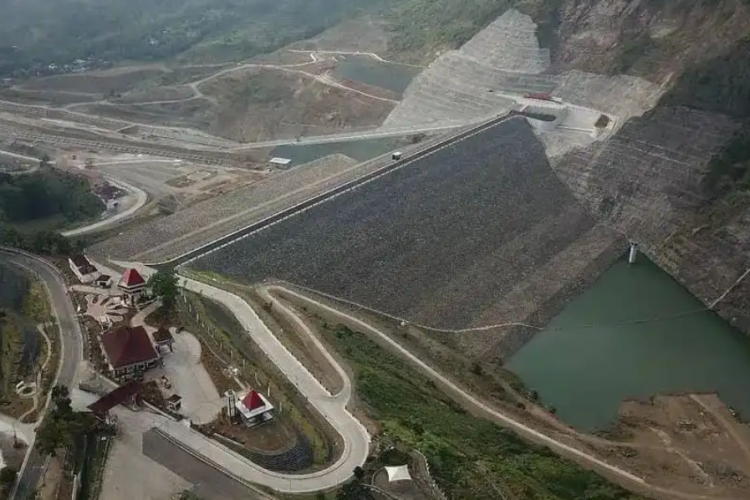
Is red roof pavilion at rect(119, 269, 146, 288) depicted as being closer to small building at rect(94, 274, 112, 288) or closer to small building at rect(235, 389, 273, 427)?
small building at rect(94, 274, 112, 288)

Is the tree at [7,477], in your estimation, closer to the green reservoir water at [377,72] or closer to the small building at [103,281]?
the small building at [103,281]

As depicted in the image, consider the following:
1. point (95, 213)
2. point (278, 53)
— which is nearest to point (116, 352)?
point (95, 213)

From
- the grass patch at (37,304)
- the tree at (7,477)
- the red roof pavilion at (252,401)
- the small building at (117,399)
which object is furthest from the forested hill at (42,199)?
the tree at (7,477)

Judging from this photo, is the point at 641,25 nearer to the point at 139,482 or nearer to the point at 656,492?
the point at 656,492

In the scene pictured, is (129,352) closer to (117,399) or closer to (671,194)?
(117,399)

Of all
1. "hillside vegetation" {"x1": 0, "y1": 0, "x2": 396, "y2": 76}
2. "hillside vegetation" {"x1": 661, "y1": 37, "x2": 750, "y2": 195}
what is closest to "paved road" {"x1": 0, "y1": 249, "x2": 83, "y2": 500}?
"hillside vegetation" {"x1": 661, "y1": 37, "x2": 750, "y2": 195}

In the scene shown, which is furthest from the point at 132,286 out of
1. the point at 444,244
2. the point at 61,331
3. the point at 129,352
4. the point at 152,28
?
the point at 152,28
